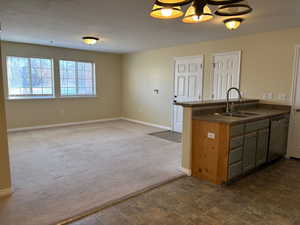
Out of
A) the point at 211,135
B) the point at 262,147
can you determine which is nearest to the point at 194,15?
the point at 211,135

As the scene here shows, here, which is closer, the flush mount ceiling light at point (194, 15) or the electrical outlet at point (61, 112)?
the flush mount ceiling light at point (194, 15)

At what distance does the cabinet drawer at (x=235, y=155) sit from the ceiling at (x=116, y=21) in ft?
6.36

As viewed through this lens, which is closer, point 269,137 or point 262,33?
point 269,137

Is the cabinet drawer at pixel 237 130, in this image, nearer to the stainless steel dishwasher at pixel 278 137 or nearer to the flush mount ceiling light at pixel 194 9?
the stainless steel dishwasher at pixel 278 137

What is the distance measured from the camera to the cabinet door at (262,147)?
3.34m

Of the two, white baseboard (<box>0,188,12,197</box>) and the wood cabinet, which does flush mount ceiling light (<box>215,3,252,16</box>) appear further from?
white baseboard (<box>0,188,12,197</box>)

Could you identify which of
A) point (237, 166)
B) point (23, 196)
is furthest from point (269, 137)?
point (23, 196)

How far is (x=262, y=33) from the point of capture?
169 inches

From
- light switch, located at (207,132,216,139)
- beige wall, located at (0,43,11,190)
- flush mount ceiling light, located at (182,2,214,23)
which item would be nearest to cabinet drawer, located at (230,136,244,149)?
light switch, located at (207,132,216,139)

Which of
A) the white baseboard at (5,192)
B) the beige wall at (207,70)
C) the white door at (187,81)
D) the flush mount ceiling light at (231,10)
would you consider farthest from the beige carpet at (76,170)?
the flush mount ceiling light at (231,10)

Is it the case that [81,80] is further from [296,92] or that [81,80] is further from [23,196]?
[296,92]

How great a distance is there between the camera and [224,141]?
9.30 feet

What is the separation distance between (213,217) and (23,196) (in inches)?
88.2

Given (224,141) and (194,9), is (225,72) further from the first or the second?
(194,9)
